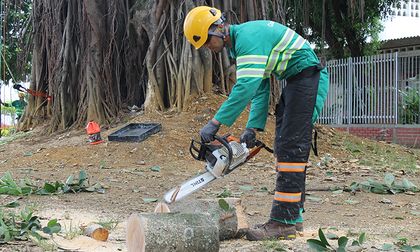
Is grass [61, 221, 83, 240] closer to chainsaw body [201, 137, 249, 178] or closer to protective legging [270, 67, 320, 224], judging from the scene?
chainsaw body [201, 137, 249, 178]

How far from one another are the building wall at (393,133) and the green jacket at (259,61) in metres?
9.88

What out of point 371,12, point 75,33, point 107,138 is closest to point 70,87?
point 75,33

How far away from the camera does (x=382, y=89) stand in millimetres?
13664

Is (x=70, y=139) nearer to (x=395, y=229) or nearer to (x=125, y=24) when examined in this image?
(x=125, y=24)

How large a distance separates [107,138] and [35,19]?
16.7 feet

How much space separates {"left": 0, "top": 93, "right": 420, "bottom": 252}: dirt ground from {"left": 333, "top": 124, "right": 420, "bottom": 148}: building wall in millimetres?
2980

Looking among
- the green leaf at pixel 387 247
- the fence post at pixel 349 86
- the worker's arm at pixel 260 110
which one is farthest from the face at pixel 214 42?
the fence post at pixel 349 86

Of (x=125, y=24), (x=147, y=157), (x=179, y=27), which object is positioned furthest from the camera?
(x=125, y=24)

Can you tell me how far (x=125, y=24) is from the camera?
37.5ft

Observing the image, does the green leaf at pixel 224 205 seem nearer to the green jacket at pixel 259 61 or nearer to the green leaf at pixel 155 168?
the green jacket at pixel 259 61

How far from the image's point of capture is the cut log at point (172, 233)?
3129mm

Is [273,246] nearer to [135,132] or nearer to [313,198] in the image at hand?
[313,198]

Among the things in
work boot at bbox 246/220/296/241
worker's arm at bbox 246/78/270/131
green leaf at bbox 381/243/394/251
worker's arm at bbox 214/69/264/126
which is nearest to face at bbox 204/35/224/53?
worker's arm at bbox 214/69/264/126

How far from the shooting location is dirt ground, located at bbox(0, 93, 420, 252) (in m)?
4.18
